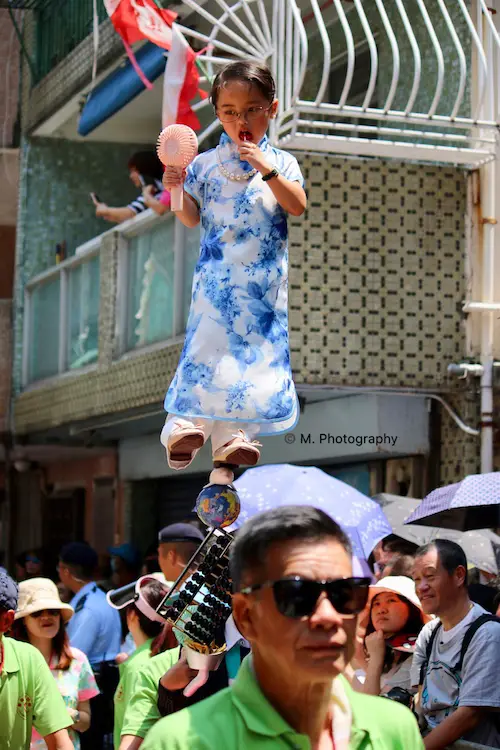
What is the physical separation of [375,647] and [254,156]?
102 inches

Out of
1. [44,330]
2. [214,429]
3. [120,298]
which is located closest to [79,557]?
[120,298]

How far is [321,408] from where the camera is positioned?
1172 centimetres

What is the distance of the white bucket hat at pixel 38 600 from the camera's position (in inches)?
262

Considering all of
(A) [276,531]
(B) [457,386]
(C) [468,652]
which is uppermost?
(B) [457,386]

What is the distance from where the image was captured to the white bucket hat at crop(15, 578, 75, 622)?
262 inches

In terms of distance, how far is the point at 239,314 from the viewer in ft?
15.9

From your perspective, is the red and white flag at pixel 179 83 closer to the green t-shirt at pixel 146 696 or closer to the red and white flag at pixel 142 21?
the red and white flag at pixel 142 21

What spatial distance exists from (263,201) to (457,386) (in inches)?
249

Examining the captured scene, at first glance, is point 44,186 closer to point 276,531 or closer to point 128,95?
point 128,95

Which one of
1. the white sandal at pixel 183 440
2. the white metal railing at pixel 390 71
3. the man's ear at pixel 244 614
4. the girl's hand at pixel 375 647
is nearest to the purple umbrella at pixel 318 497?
the girl's hand at pixel 375 647

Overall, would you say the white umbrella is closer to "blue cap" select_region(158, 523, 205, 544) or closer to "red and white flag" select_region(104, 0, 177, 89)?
"blue cap" select_region(158, 523, 205, 544)

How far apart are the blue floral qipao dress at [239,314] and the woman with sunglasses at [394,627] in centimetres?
176

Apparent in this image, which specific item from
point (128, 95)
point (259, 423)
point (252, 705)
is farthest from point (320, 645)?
point (128, 95)

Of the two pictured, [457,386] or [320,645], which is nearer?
[320,645]
